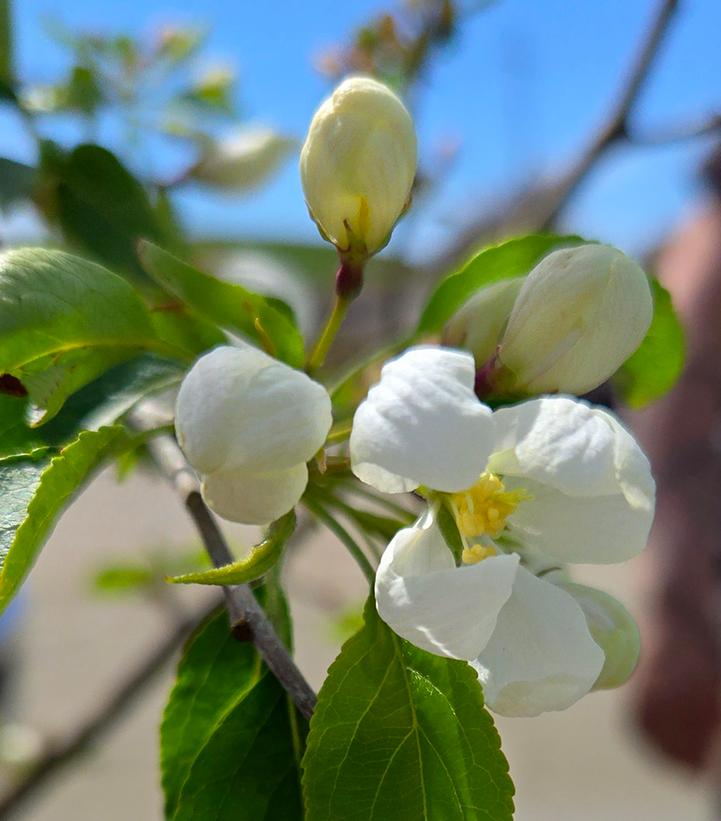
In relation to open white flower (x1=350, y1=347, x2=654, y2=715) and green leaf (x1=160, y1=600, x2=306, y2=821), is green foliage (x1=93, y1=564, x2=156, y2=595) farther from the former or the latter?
open white flower (x1=350, y1=347, x2=654, y2=715)

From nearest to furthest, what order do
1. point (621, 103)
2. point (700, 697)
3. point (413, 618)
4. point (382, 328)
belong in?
point (413, 618)
point (621, 103)
point (382, 328)
point (700, 697)

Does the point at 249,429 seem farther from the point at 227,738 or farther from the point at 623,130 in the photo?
the point at 623,130

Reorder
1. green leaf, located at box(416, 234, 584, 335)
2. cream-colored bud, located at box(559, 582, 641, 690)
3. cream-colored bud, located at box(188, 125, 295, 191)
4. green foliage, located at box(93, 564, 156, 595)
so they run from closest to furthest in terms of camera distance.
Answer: cream-colored bud, located at box(559, 582, 641, 690), green leaf, located at box(416, 234, 584, 335), cream-colored bud, located at box(188, 125, 295, 191), green foliage, located at box(93, 564, 156, 595)

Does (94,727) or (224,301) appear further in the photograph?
(94,727)

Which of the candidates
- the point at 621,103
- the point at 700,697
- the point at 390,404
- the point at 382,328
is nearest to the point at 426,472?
the point at 390,404

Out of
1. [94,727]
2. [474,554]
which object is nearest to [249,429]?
[474,554]

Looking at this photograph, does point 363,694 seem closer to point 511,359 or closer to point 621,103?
point 511,359

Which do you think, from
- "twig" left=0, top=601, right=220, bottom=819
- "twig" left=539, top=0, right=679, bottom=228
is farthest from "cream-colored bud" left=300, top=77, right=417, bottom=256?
"twig" left=0, top=601, right=220, bottom=819
